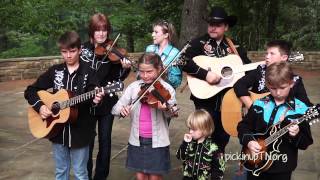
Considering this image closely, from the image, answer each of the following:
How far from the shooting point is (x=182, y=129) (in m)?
6.82

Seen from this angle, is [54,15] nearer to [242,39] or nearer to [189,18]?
[189,18]

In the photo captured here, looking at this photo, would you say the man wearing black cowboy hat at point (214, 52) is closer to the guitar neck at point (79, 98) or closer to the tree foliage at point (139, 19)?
the guitar neck at point (79, 98)

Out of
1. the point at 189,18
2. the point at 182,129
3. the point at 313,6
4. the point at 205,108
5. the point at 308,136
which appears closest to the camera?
the point at 308,136

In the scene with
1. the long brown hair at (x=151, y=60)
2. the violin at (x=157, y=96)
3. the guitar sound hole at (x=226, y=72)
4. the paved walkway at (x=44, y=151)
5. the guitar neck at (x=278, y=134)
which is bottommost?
the paved walkway at (x=44, y=151)

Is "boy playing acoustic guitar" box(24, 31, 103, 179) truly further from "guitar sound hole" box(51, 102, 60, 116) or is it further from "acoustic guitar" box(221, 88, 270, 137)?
"acoustic guitar" box(221, 88, 270, 137)

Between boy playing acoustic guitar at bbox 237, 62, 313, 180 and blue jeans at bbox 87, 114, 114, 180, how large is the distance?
1456mm

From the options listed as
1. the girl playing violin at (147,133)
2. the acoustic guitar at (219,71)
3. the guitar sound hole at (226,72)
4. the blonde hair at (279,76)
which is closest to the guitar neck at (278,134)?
the blonde hair at (279,76)

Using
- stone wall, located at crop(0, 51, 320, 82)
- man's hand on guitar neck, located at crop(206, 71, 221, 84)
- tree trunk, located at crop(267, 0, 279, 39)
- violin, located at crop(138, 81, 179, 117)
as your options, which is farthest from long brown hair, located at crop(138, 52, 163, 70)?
tree trunk, located at crop(267, 0, 279, 39)

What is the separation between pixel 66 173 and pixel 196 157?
1.10 metres

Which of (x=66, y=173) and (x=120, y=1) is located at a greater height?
(x=120, y=1)

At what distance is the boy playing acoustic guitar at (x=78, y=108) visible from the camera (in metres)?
3.91

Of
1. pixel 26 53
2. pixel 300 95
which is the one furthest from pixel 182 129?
pixel 26 53

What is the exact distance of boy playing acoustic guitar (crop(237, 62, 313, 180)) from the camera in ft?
10.1

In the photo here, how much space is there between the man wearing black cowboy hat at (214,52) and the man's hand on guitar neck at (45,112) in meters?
1.24
